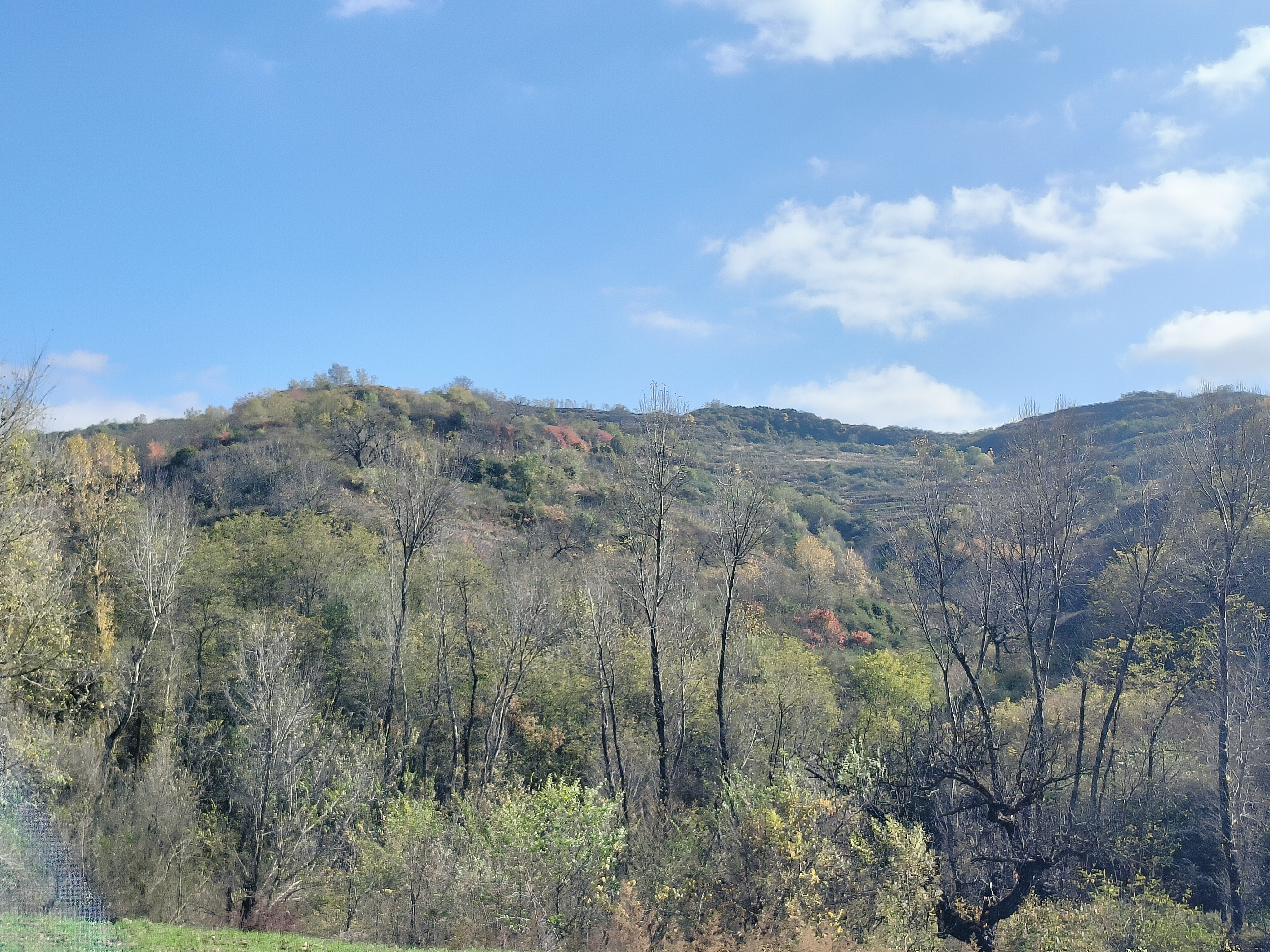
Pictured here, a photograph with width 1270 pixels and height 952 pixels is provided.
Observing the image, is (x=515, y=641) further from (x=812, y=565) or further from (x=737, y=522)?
(x=812, y=565)

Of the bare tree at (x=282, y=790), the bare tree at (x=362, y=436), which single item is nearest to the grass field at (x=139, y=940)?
the bare tree at (x=282, y=790)

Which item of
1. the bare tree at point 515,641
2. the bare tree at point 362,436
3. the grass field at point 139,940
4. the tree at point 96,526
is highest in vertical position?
the bare tree at point 362,436

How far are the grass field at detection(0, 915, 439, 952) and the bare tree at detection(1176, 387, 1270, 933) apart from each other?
2047cm

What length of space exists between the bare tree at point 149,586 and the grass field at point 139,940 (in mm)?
12632

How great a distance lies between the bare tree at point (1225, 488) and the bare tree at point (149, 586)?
102 feet

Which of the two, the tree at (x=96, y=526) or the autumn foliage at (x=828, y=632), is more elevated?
the tree at (x=96, y=526)

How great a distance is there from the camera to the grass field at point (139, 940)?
1087 cm

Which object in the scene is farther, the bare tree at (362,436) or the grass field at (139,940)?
the bare tree at (362,436)

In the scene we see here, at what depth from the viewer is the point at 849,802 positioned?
47.1 ft

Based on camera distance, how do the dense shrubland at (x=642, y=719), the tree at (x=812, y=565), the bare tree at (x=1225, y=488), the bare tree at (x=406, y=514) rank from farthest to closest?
the tree at (x=812, y=565) → the bare tree at (x=406, y=514) → the bare tree at (x=1225, y=488) → the dense shrubland at (x=642, y=719)

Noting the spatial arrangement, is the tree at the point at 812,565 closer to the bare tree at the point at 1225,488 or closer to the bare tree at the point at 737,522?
the bare tree at the point at 1225,488

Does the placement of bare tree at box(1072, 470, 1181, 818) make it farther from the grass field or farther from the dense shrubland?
the grass field

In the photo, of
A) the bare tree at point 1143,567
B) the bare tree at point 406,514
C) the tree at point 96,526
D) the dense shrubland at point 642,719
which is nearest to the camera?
the dense shrubland at point 642,719

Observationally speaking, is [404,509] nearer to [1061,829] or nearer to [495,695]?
[495,695]
